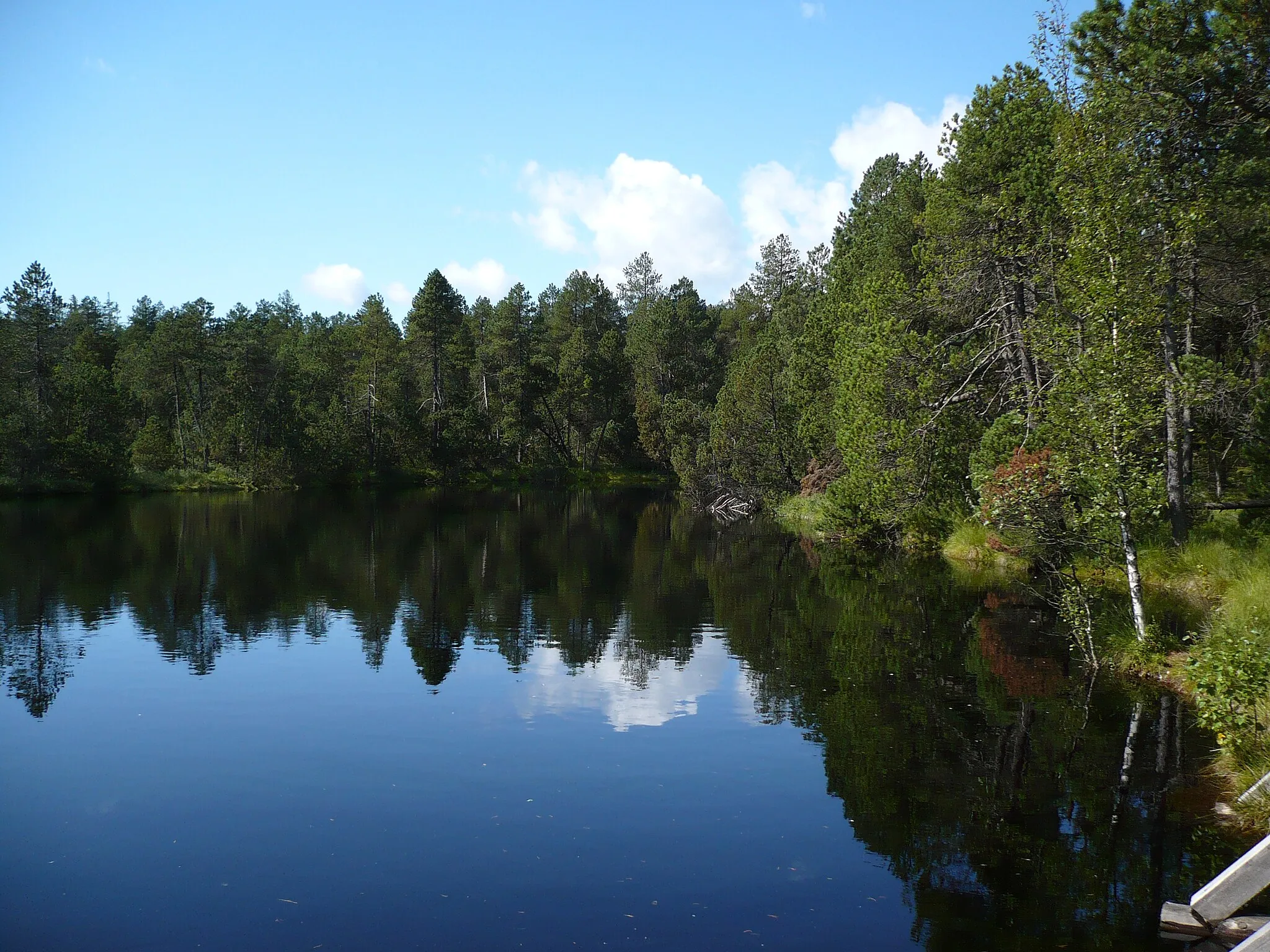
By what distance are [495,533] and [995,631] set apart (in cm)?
2879

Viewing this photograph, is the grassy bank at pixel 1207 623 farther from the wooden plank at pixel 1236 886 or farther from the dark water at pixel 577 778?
the wooden plank at pixel 1236 886

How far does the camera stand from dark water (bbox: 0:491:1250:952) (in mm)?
9078

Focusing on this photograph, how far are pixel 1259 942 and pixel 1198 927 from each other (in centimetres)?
135

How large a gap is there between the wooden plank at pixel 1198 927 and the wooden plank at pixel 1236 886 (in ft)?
0.28

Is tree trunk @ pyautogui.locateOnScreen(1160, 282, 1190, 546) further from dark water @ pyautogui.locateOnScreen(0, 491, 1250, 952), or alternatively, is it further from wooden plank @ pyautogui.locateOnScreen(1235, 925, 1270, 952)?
wooden plank @ pyautogui.locateOnScreen(1235, 925, 1270, 952)

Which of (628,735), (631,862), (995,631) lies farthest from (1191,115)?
(631,862)

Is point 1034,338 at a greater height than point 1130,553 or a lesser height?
greater

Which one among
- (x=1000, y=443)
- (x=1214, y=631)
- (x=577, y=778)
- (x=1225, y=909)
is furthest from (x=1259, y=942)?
(x=1000, y=443)

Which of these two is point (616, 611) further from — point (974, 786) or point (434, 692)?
point (974, 786)

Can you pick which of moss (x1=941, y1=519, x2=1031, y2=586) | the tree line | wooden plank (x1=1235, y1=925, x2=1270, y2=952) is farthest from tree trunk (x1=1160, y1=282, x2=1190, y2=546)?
wooden plank (x1=1235, y1=925, x2=1270, y2=952)

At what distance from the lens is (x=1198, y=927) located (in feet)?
27.3

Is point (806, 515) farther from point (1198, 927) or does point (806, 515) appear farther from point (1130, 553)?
point (1198, 927)

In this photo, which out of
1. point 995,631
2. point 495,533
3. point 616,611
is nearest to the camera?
point 995,631

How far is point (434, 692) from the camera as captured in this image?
56.7 feet
